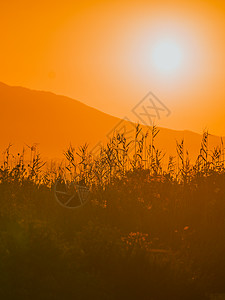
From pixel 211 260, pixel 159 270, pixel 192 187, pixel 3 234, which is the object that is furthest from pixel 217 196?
pixel 3 234

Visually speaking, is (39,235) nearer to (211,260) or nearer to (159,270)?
(159,270)

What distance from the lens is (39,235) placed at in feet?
27.8

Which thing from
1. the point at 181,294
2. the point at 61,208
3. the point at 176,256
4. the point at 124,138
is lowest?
the point at 181,294

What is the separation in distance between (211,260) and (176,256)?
573mm

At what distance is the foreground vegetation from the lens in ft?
25.8

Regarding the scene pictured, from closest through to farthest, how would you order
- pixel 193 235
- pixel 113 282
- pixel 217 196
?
pixel 113 282 < pixel 193 235 < pixel 217 196

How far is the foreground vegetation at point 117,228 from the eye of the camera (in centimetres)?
786

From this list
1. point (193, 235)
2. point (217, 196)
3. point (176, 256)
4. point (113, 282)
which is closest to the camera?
point (113, 282)

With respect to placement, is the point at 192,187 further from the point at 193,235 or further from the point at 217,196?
the point at 193,235

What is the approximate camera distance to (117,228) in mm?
10008

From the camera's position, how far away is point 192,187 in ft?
37.7

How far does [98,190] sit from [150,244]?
7.78 ft

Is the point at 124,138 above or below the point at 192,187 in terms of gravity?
above

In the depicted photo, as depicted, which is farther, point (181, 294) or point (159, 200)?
point (159, 200)
